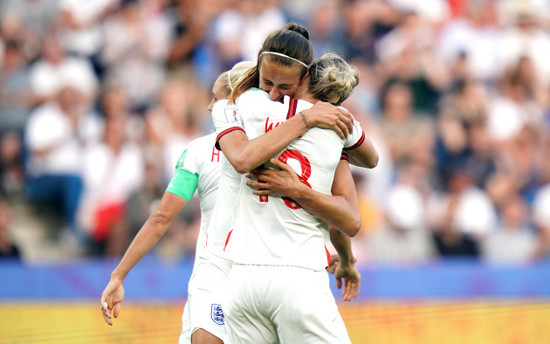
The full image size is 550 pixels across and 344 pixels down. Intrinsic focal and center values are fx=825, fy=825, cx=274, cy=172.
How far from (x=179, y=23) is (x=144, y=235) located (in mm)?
6933

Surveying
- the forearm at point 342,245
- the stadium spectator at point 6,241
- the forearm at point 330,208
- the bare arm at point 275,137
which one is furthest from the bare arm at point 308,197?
the stadium spectator at point 6,241

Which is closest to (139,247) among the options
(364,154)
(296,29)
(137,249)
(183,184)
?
(137,249)

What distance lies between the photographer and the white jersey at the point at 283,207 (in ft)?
12.5

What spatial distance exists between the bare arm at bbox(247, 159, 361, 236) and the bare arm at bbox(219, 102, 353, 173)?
10 centimetres

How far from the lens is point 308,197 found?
12.5 ft

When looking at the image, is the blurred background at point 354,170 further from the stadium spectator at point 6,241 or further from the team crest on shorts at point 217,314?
the team crest on shorts at point 217,314

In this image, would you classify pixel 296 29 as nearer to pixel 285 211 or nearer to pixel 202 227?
pixel 285 211

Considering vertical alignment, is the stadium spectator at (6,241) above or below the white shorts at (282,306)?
below

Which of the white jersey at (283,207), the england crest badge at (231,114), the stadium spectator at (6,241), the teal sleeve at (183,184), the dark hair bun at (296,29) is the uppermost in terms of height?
the dark hair bun at (296,29)

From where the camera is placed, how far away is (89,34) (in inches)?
424

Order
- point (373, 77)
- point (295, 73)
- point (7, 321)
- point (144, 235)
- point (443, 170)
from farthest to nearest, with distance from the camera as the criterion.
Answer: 1. point (373, 77)
2. point (443, 170)
3. point (7, 321)
4. point (144, 235)
5. point (295, 73)

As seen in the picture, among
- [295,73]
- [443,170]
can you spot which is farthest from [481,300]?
[295,73]

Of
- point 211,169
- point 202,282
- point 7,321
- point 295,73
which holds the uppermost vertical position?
point 295,73

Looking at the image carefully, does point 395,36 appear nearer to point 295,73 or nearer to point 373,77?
point 373,77
